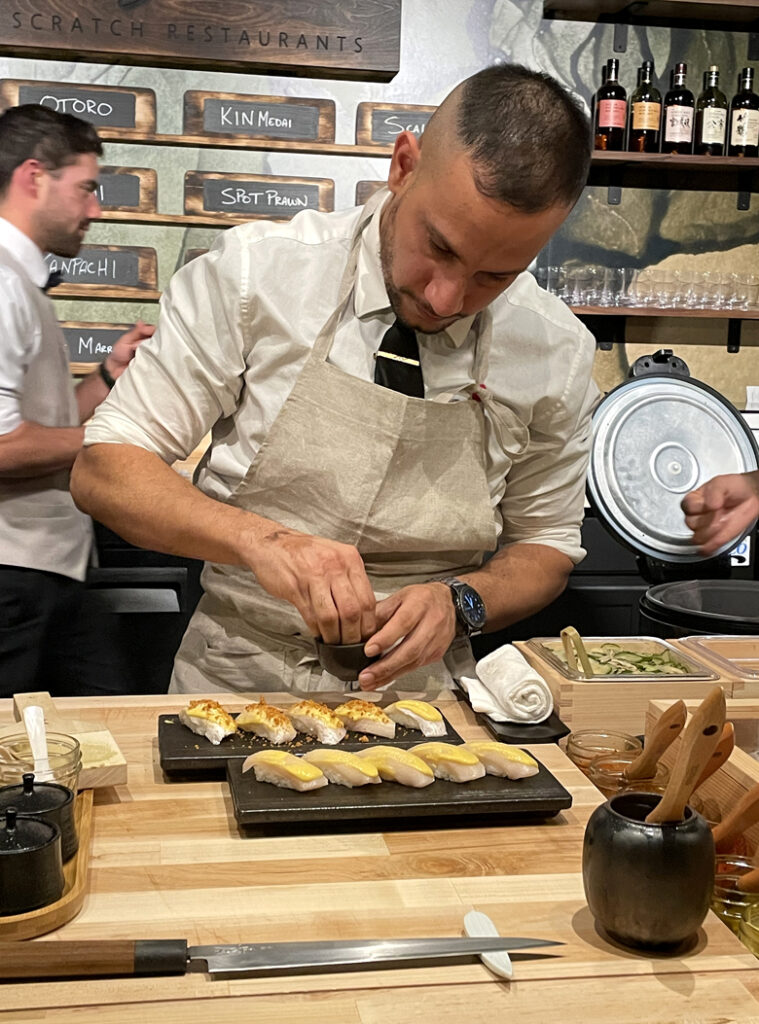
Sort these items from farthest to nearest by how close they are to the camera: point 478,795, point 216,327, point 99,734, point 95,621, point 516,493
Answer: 1. point 95,621
2. point 516,493
3. point 216,327
4. point 99,734
5. point 478,795

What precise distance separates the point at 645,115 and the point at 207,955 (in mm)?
4024

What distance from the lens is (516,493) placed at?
221 centimetres

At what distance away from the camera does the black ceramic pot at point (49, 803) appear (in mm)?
1118

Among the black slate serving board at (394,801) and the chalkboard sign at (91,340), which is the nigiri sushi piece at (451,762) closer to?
the black slate serving board at (394,801)

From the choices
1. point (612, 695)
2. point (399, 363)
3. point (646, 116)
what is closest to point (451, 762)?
point (612, 695)

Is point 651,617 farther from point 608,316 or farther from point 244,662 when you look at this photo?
point 608,316

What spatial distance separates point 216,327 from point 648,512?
1.57 m

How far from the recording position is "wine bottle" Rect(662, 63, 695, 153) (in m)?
4.28

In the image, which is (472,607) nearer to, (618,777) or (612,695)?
(612,695)

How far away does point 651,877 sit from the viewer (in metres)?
1.00

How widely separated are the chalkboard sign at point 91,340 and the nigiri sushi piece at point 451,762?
3292 mm

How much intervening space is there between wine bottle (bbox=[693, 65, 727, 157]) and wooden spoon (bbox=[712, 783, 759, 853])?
3.76 m

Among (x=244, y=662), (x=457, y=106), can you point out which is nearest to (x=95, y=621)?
(x=244, y=662)

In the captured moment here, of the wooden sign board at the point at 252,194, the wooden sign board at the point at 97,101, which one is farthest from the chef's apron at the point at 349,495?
the wooden sign board at the point at 97,101
